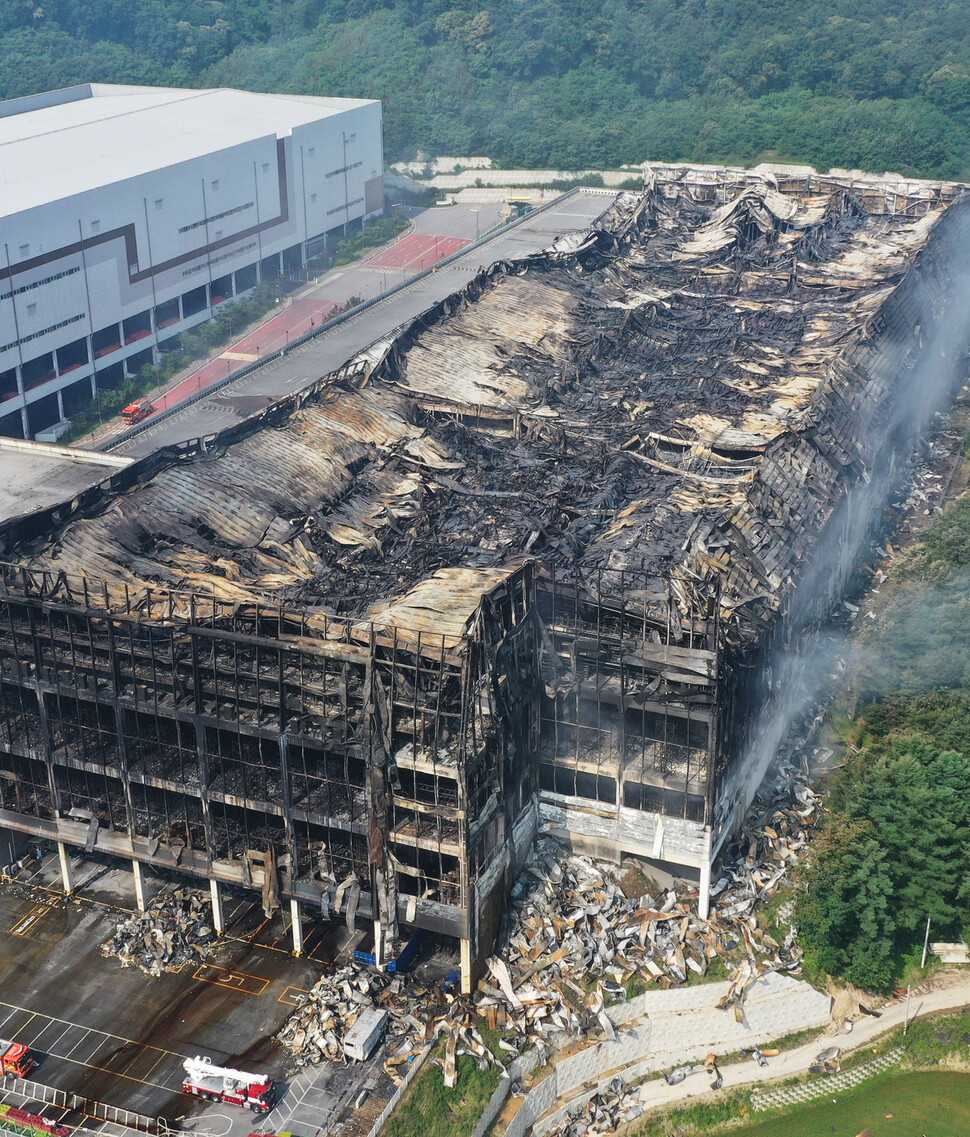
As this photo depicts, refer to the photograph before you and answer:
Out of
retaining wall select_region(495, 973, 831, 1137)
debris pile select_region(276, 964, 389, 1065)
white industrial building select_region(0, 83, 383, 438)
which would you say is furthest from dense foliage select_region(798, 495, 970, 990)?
white industrial building select_region(0, 83, 383, 438)

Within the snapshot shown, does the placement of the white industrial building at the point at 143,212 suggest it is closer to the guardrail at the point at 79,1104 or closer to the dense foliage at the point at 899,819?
the guardrail at the point at 79,1104

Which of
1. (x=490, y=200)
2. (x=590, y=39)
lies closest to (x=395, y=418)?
(x=490, y=200)

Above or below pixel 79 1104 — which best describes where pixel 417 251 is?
above

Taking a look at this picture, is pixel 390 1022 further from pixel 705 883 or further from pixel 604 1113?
pixel 705 883

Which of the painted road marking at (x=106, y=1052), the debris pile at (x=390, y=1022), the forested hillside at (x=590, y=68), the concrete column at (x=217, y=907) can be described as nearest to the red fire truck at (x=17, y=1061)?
the painted road marking at (x=106, y=1052)

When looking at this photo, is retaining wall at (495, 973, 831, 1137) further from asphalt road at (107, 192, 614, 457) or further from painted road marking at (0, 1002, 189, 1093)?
asphalt road at (107, 192, 614, 457)

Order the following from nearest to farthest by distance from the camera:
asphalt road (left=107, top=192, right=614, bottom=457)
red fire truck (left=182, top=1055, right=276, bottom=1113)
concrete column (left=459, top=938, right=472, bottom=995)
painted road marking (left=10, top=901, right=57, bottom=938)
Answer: red fire truck (left=182, top=1055, right=276, bottom=1113)
concrete column (left=459, top=938, right=472, bottom=995)
painted road marking (left=10, top=901, right=57, bottom=938)
asphalt road (left=107, top=192, right=614, bottom=457)

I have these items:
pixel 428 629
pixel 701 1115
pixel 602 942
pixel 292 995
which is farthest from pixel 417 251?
pixel 701 1115
